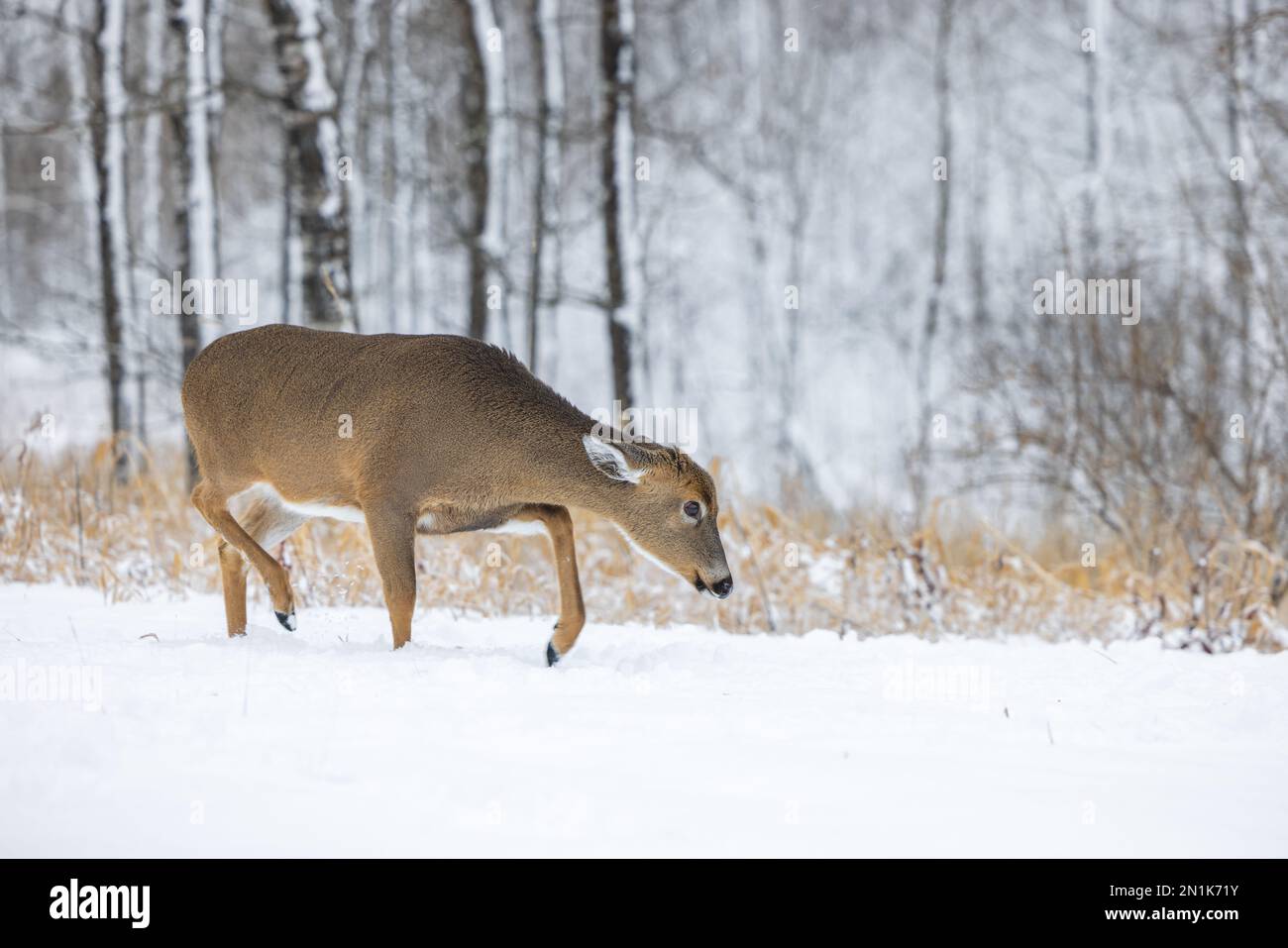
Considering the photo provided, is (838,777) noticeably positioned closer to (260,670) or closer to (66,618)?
(260,670)

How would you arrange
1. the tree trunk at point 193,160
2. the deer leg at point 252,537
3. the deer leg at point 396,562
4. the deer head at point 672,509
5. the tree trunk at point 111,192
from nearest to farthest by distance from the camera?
the deer leg at point 396,562 → the deer head at point 672,509 → the deer leg at point 252,537 → the tree trunk at point 193,160 → the tree trunk at point 111,192

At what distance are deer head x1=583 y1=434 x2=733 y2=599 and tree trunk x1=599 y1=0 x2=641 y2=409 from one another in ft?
18.6

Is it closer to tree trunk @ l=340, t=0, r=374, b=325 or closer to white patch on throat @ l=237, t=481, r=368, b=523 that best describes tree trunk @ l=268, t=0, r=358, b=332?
white patch on throat @ l=237, t=481, r=368, b=523

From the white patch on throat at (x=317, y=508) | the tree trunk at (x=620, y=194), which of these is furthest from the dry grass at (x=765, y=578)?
the tree trunk at (x=620, y=194)

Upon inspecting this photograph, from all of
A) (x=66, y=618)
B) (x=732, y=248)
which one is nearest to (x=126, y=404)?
(x=66, y=618)

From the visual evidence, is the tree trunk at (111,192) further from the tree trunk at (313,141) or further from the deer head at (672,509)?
the deer head at (672,509)

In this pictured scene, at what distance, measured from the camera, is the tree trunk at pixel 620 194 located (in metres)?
11.1

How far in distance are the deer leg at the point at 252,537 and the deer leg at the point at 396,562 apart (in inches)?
32.2

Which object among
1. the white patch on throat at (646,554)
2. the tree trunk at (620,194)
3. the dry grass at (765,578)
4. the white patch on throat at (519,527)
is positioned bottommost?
the dry grass at (765,578)

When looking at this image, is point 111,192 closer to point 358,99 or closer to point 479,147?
point 479,147

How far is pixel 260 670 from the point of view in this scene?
4.23 meters

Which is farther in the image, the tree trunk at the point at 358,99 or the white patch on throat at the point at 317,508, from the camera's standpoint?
the tree trunk at the point at 358,99

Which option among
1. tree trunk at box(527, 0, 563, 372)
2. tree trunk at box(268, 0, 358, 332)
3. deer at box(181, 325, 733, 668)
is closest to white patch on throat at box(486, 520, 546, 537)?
deer at box(181, 325, 733, 668)
